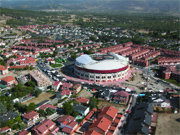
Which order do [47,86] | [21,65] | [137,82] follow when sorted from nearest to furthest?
1. [47,86]
2. [137,82]
3. [21,65]

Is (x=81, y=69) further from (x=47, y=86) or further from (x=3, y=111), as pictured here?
(x=3, y=111)

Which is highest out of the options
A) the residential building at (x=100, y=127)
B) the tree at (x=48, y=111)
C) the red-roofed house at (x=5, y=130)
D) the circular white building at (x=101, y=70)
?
the circular white building at (x=101, y=70)

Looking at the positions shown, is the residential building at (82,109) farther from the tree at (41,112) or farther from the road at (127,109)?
the road at (127,109)

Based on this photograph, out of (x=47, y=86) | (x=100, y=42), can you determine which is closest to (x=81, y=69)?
(x=47, y=86)

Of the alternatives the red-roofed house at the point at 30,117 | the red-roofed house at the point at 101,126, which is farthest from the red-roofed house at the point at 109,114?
the red-roofed house at the point at 30,117

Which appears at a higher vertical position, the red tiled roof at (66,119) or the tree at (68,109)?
the tree at (68,109)

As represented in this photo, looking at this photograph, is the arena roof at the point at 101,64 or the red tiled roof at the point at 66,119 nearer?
the red tiled roof at the point at 66,119

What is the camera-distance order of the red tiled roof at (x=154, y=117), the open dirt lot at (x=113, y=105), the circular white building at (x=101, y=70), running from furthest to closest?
the circular white building at (x=101, y=70) < the open dirt lot at (x=113, y=105) < the red tiled roof at (x=154, y=117)
